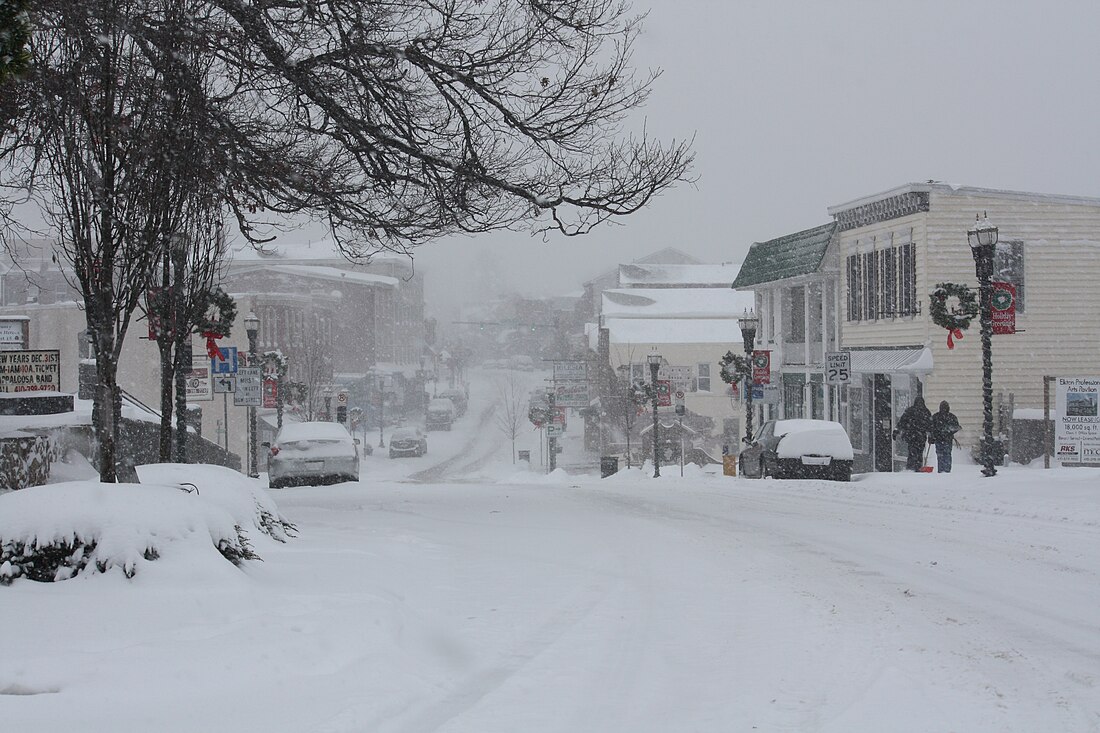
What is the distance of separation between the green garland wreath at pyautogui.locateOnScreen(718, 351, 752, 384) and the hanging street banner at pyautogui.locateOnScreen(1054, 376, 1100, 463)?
14186mm

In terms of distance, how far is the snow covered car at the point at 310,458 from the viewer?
23.0 m

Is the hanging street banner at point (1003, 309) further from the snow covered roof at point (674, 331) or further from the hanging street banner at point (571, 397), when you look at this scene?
the snow covered roof at point (674, 331)

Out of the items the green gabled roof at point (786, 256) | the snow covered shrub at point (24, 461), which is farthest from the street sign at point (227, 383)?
the green gabled roof at point (786, 256)

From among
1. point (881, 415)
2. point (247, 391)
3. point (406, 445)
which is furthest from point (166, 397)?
point (406, 445)

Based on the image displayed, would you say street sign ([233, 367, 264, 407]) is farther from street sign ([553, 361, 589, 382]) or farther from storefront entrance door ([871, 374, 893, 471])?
street sign ([553, 361, 589, 382])

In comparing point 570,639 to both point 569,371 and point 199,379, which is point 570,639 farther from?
point 569,371

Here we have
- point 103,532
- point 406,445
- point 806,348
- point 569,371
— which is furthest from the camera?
point 406,445

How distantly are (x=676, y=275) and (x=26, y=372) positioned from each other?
249 feet

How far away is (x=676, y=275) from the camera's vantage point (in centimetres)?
9144

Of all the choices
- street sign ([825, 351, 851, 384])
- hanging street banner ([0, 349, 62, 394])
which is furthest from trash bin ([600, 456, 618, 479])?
hanging street banner ([0, 349, 62, 394])

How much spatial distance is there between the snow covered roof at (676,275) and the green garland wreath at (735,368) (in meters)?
43.7

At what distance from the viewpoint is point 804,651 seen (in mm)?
6516

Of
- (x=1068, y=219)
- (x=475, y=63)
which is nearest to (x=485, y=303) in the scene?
(x=1068, y=219)

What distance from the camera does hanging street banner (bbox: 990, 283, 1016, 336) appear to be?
2191 cm
